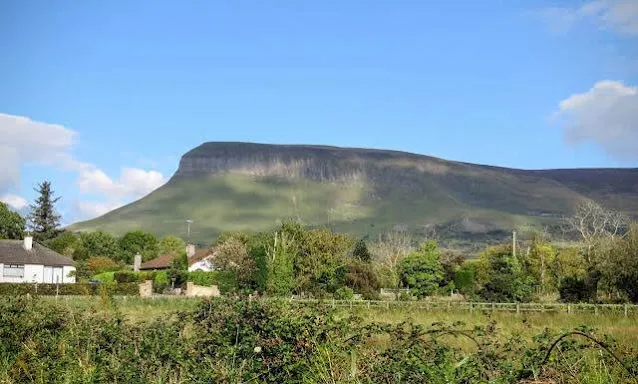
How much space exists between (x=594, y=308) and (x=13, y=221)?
88711mm

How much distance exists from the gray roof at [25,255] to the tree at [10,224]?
76.8 feet

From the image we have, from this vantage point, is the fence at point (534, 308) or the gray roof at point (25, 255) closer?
the fence at point (534, 308)

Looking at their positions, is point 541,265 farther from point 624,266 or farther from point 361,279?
point 624,266

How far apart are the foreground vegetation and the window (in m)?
70.9

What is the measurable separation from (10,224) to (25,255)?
27.3 metres

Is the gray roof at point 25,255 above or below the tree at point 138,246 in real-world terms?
below

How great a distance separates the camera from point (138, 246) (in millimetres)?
122188

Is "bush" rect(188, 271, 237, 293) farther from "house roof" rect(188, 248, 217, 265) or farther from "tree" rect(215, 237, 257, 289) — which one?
"house roof" rect(188, 248, 217, 265)

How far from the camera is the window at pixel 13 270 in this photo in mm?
74375

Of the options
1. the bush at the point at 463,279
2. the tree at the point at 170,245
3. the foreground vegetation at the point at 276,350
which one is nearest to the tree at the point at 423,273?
the bush at the point at 463,279

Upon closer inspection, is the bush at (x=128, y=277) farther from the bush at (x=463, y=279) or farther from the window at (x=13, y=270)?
the bush at (x=463, y=279)

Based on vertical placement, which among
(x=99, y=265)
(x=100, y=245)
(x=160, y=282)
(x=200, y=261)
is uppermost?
(x=100, y=245)

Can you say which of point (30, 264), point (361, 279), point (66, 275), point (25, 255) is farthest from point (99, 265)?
point (361, 279)

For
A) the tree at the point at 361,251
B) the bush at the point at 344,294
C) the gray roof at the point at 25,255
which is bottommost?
the bush at the point at 344,294
